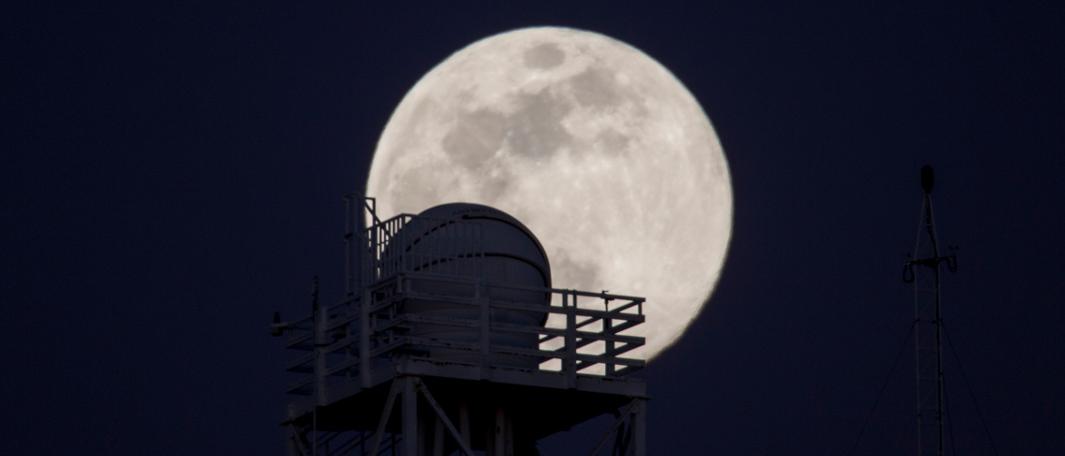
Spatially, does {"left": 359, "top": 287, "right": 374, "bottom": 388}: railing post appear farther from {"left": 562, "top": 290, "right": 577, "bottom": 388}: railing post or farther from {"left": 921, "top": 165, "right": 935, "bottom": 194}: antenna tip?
{"left": 921, "top": 165, "right": 935, "bottom": 194}: antenna tip

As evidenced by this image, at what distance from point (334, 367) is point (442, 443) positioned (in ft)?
10.8

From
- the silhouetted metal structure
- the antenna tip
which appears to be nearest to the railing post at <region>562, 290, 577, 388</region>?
the silhouetted metal structure

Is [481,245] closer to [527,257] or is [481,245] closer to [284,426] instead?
[527,257]

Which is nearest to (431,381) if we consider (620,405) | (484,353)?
(484,353)

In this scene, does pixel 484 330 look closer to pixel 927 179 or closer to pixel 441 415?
pixel 441 415

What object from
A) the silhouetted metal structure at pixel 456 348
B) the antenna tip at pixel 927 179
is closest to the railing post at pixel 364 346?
the silhouetted metal structure at pixel 456 348

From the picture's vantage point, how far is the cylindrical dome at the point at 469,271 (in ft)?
191

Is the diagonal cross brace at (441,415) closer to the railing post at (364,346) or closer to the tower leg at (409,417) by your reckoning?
the tower leg at (409,417)

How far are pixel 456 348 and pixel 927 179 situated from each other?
56.2 ft

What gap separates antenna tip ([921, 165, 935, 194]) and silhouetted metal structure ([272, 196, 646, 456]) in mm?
12122

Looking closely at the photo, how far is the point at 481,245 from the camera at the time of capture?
59.4m

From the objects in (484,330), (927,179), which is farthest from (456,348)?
(927,179)

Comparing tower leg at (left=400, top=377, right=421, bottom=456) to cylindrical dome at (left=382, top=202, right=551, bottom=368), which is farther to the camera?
cylindrical dome at (left=382, top=202, right=551, bottom=368)

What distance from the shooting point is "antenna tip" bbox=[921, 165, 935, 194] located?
224 feet
